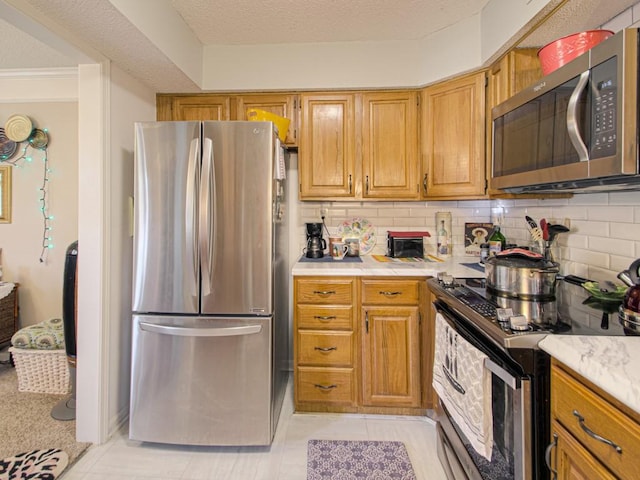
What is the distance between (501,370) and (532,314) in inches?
10.7

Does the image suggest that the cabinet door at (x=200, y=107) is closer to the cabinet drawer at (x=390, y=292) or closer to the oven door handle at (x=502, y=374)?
the cabinet drawer at (x=390, y=292)

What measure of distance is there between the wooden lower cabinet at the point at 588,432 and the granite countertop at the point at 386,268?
995mm

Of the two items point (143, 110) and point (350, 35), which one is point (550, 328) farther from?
point (143, 110)

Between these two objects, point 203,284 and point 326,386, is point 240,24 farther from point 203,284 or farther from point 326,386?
point 326,386

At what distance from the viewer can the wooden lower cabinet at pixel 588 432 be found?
27.7 inches

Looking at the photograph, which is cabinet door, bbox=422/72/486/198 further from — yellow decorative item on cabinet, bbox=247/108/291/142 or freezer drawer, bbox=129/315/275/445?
freezer drawer, bbox=129/315/275/445

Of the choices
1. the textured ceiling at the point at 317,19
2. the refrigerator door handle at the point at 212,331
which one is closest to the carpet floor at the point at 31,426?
the refrigerator door handle at the point at 212,331

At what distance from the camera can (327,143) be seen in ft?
7.80

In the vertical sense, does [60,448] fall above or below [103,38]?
below

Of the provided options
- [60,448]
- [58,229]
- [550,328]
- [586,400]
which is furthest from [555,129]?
[58,229]

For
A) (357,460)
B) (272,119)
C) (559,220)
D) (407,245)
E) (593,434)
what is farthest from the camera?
(407,245)

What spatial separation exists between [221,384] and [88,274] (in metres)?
0.97

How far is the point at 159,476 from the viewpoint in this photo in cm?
163

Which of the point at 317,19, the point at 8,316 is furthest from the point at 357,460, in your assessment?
the point at 8,316
